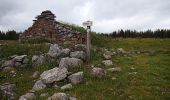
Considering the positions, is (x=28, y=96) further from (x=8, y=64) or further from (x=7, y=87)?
(x=8, y=64)

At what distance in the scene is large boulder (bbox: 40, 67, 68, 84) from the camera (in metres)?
18.8

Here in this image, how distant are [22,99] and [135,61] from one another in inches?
387

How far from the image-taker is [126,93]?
17422 millimetres

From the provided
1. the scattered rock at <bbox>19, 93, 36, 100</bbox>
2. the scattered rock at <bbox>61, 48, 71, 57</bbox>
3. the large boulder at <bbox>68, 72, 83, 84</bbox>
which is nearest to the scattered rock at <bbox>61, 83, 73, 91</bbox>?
the large boulder at <bbox>68, 72, 83, 84</bbox>

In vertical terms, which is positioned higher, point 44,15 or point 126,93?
point 44,15

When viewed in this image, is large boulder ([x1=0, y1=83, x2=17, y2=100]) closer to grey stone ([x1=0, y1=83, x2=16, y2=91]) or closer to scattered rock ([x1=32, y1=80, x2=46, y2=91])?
grey stone ([x1=0, y1=83, x2=16, y2=91])

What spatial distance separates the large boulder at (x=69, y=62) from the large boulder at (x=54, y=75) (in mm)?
1244

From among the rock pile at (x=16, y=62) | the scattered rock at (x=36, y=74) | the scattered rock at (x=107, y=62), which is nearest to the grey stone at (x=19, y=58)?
the rock pile at (x=16, y=62)

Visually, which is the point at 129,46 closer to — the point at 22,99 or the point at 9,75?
the point at 9,75

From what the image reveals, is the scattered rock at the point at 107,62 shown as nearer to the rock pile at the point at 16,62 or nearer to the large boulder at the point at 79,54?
the large boulder at the point at 79,54

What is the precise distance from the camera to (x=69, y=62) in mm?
21094

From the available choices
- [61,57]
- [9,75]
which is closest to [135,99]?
[61,57]

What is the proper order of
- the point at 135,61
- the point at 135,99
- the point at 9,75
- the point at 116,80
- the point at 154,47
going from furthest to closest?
the point at 154,47
the point at 135,61
the point at 9,75
the point at 116,80
the point at 135,99

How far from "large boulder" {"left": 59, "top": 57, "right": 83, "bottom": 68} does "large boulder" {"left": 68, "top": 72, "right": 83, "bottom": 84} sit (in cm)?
185
